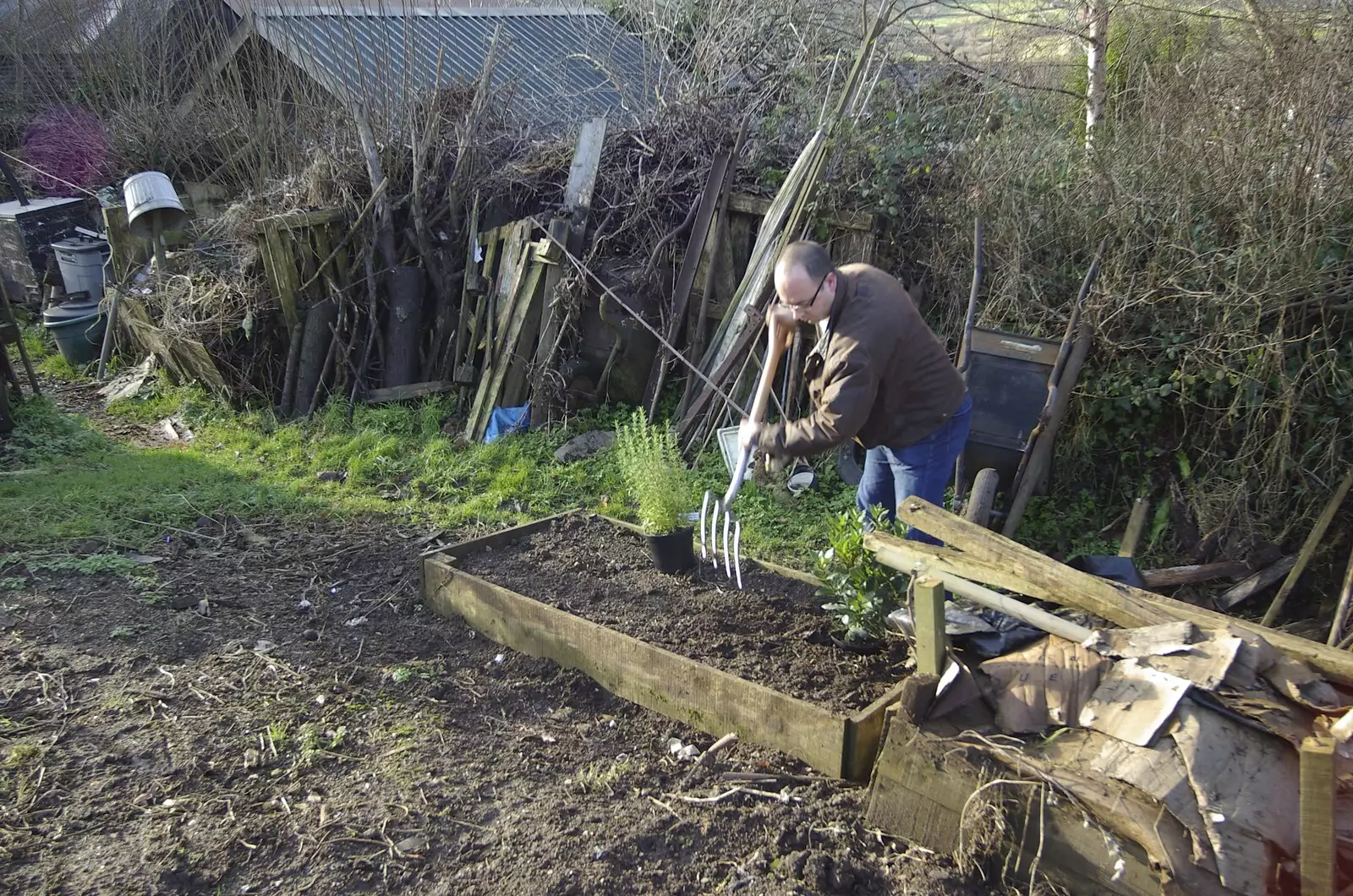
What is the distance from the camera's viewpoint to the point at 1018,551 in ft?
11.0

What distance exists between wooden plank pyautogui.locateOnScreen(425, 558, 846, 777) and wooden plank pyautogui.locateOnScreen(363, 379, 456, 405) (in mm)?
3799

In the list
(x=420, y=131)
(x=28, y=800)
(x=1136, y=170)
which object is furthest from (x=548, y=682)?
(x=420, y=131)

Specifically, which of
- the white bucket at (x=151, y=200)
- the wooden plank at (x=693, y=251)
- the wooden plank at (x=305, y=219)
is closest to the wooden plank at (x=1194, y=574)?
the wooden plank at (x=693, y=251)

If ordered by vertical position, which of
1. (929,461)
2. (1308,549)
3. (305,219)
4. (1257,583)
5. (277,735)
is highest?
(305,219)

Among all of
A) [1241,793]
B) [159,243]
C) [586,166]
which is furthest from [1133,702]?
[159,243]

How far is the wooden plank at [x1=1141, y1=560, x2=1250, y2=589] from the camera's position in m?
4.88

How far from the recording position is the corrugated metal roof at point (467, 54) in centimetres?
891

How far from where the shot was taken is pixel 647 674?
152 inches

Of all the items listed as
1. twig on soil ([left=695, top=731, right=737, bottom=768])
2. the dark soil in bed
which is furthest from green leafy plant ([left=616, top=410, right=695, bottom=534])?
twig on soil ([left=695, top=731, right=737, bottom=768])

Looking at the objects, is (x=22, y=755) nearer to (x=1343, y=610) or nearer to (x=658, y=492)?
(x=658, y=492)

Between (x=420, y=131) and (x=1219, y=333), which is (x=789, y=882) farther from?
(x=420, y=131)

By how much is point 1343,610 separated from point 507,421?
226 inches

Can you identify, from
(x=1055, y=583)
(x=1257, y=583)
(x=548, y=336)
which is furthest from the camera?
(x=548, y=336)

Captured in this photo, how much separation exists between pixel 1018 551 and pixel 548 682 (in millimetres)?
2092
